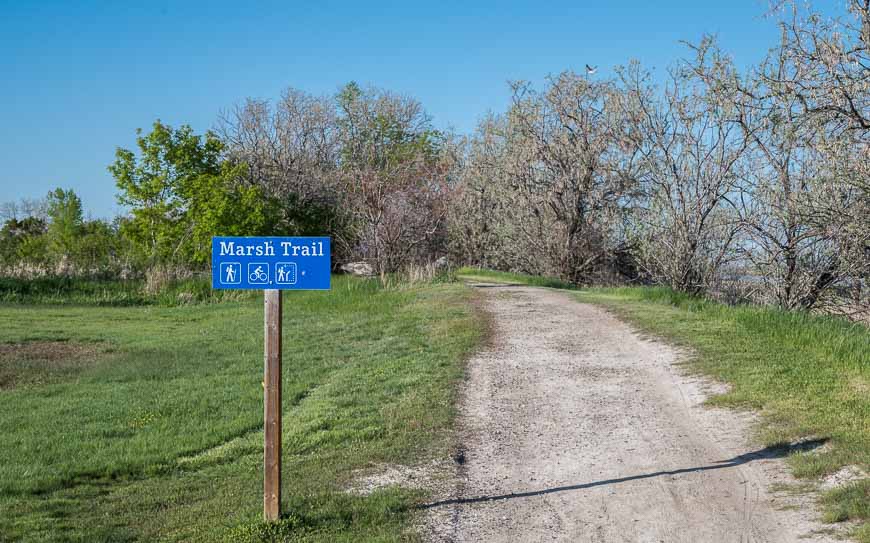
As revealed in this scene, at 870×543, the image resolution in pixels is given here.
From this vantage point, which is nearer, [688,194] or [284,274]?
[284,274]

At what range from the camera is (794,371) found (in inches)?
374

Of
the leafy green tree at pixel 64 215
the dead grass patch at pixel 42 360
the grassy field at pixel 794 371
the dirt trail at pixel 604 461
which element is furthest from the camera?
the leafy green tree at pixel 64 215

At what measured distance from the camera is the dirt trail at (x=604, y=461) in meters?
5.81

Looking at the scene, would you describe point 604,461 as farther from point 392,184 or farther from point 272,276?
point 392,184

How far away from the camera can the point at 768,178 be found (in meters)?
15.1

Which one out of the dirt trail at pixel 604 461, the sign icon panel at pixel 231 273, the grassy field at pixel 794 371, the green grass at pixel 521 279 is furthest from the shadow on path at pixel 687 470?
the green grass at pixel 521 279

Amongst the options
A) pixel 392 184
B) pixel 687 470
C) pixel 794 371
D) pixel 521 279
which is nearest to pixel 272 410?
pixel 687 470

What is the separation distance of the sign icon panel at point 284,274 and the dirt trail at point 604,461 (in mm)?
1943

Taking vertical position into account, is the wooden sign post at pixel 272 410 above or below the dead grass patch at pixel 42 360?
above

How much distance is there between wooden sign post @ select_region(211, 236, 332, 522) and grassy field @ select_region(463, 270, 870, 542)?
3.74m

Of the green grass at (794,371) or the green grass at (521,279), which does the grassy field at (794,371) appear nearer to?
the green grass at (794,371)

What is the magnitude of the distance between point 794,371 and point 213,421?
6.43 m

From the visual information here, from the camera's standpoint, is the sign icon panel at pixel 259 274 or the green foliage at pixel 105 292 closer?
the sign icon panel at pixel 259 274

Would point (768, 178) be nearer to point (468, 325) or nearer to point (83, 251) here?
point (468, 325)
